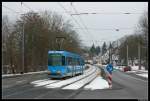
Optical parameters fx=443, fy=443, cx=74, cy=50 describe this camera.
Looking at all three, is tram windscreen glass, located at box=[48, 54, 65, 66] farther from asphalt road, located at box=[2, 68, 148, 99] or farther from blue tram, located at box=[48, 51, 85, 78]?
asphalt road, located at box=[2, 68, 148, 99]

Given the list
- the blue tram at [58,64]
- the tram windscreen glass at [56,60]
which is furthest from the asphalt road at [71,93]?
the tram windscreen glass at [56,60]

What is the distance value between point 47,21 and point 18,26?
16.5 meters

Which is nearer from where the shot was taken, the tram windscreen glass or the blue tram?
the blue tram

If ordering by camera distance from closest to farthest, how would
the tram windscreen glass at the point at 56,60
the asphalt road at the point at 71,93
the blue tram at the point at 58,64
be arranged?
the asphalt road at the point at 71,93, the blue tram at the point at 58,64, the tram windscreen glass at the point at 56,60

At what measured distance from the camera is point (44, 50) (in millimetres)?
76938

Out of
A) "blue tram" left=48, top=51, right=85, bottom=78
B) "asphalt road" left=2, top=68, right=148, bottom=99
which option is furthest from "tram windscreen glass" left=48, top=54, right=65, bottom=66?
"asphalt road" left=2, top=68, right=148, bottom=99

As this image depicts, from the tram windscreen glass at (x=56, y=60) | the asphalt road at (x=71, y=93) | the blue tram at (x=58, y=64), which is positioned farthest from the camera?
the tram windscreen glass at (x=56, y=60)

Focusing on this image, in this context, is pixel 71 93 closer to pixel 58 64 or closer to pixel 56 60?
pixel 58 64

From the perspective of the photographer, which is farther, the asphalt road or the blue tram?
the blue tram

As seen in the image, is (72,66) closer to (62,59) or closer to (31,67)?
(62,59)

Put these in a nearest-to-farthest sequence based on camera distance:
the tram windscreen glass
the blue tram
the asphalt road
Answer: the asphalt road → the blue tram → the tram windscreen glass

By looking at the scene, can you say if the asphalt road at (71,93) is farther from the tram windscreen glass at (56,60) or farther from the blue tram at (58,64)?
the tram windscreen glass at (56,60)

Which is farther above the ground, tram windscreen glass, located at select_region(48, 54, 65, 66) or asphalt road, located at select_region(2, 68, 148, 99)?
tram windscreen glass, located at select_region(48, 54, 65, 66)

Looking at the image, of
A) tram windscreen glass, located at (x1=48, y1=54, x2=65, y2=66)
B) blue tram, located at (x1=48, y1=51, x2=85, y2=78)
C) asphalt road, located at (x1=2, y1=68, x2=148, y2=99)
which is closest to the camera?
asphalt road, located at (x1=2, y1=68, x2=148, y2=99)
